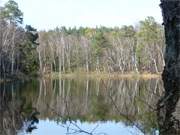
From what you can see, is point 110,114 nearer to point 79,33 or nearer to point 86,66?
point 86,66

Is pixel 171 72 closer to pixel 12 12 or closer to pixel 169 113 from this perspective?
pixel 169 113

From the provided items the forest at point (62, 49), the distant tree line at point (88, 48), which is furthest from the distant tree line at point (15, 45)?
the distant tree line at point (88, 48)

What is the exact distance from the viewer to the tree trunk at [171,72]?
1.66 meters

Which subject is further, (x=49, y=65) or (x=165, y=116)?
(x=49, y=65)

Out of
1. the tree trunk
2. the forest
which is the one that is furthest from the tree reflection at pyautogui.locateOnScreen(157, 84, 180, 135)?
the forest

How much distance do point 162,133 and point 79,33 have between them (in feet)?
375

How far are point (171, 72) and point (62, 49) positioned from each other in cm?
8367

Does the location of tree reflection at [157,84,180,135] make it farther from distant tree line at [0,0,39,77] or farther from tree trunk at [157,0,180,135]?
distant tree line at [0,0,39,77]

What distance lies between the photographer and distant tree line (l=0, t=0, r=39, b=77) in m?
60.1

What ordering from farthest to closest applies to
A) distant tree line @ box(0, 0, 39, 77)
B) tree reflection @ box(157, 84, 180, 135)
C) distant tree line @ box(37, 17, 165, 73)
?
distant tree line @ box(37, 17, 165, 73) → distant tree line @ box(0, 0, 39, 77) → tree reflection @ box(157, 84, 180, 135)

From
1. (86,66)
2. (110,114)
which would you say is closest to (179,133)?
(110,114)

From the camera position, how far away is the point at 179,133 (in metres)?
1.61

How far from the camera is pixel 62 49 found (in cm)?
8512

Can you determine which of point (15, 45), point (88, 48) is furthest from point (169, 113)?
point (88, 48)
